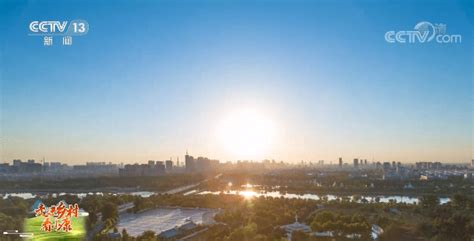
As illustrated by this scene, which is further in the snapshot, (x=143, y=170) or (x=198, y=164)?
(x=198, y=164)

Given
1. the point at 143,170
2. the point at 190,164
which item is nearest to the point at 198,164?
the point at 190,164

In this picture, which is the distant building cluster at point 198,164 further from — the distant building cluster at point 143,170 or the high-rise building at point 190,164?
the distant building cluster at point 143,170

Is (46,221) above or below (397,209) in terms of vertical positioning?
above

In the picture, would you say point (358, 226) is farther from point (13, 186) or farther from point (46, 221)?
point (13, 186)

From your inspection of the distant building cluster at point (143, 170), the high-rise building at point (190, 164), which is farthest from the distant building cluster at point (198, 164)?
the distant building cluster at point (143, 170)

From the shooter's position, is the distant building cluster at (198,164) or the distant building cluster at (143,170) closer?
the distant building cluster at (143,170)

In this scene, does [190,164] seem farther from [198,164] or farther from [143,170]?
[143,170]

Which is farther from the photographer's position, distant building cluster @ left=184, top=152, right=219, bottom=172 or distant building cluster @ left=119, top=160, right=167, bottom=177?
distant building cluster @ left=184, top=152, right=219, bottom=172

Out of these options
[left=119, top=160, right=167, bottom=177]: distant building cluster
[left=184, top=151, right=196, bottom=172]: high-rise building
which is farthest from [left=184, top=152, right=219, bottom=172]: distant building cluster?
[left=119, top=160, right=167, bottom=177]: distant building cluster

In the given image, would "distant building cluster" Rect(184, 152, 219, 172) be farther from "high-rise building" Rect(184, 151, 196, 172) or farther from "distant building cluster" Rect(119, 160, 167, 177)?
"distant building cluster" Rect(119, 160, 167, 177)

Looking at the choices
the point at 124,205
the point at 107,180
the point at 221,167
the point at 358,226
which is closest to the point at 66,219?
the point at 358,226

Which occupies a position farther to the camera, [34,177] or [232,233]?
[34,177]
